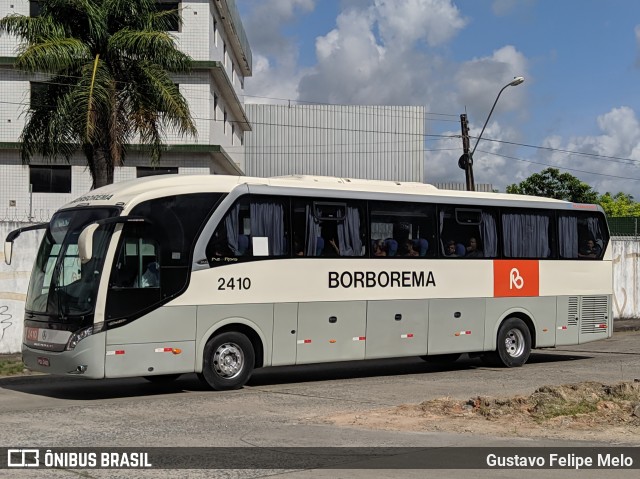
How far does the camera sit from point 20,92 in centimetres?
3894

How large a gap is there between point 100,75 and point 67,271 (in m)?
8.98

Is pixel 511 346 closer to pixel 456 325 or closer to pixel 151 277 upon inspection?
pixel 456 325

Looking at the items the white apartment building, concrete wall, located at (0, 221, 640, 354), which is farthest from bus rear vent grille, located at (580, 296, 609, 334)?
the white apartment building

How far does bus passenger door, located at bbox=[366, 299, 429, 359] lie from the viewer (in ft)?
57.6

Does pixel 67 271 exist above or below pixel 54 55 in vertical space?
below

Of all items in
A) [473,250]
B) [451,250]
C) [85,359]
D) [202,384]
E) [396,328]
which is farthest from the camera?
[473,250]

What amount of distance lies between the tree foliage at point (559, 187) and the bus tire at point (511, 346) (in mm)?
61731

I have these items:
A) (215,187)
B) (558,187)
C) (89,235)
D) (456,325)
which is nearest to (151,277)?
(89,235)

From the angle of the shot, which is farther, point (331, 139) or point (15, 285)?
point (331, 139)

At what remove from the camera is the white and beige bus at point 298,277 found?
47.5 feet

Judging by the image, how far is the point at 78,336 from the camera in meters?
14.1

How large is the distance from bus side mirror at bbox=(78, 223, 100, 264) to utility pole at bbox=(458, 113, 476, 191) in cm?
2341

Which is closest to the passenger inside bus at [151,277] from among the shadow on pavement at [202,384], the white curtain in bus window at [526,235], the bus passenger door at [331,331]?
the shadow on pavement at [202,384]

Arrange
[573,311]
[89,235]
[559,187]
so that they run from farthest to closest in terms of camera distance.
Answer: [559,187] < [573,311] < [89,235]
